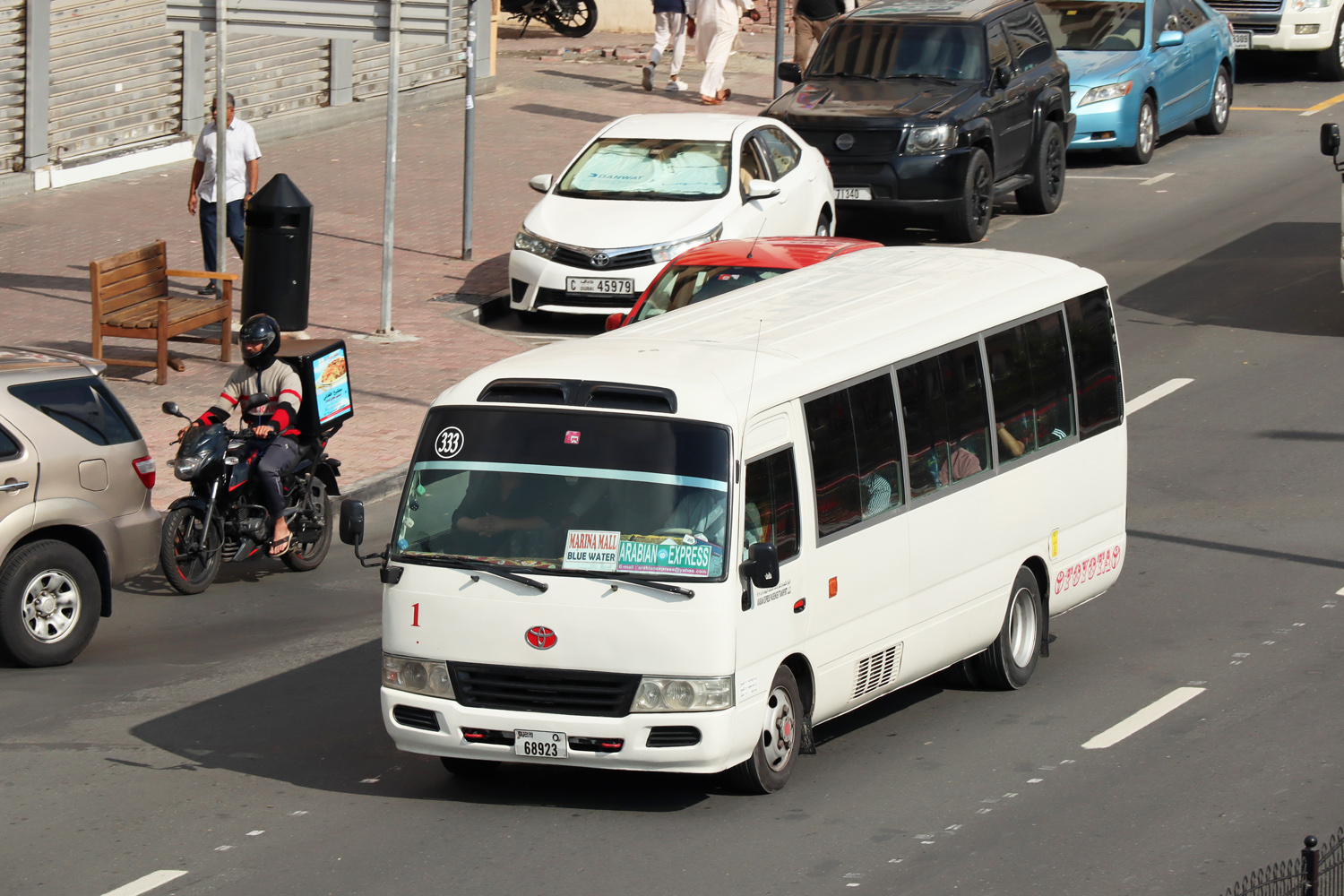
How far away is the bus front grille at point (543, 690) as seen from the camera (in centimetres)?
838

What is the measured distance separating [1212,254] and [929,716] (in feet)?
40.4

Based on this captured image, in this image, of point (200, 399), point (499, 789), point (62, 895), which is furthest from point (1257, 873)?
point (200, 399)

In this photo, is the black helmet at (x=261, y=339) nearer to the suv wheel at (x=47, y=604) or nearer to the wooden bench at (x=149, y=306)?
the suv wheel at (x=47, y=604)

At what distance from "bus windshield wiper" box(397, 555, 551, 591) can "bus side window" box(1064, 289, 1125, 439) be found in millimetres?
4012

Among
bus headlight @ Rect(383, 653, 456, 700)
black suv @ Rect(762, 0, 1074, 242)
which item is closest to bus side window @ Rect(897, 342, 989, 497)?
bus headlight @ Rect(383, 653, 456, 700)

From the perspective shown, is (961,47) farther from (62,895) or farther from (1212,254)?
(62,895)

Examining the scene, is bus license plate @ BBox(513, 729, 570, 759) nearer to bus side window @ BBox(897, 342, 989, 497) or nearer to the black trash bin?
bus side window @ BBox(897, 342, 989, 497)

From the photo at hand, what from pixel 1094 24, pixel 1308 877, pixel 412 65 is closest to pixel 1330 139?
pixel 1094 24

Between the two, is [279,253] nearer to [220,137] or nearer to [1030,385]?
[220,137]

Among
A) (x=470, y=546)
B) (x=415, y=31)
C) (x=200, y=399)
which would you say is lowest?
(x=200, y=399)

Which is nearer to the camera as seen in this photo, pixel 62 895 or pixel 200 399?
pixel 62 895

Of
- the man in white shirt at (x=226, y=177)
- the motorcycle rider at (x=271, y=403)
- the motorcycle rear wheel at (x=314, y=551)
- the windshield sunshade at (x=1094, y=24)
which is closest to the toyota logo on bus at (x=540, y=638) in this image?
the motorcycle rider at (x=271, y=403)

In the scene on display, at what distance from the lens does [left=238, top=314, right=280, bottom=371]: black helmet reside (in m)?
12.7

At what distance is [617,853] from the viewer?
8102 millimetres
